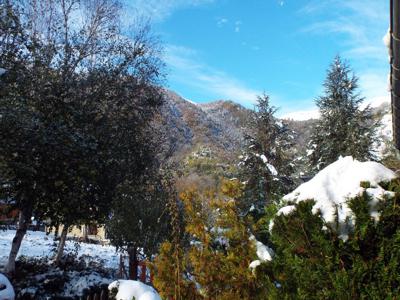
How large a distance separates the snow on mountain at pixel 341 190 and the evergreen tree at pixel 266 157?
16.1m

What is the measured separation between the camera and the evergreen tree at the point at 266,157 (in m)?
19.9

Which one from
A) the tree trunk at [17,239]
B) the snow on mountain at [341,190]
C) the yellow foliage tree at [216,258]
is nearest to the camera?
the snow on mountain at [341,190]

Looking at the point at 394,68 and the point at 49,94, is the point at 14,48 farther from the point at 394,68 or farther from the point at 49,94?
the point at 394,68

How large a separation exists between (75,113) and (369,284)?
11.1 meters

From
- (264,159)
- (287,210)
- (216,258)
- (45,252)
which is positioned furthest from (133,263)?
(287,210)

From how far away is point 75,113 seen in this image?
1209 centimetres

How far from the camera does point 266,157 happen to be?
20938mm

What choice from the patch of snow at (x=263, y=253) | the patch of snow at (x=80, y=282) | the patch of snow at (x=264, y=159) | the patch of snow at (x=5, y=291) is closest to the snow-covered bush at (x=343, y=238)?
the patch of snow at (x=263, y=253)

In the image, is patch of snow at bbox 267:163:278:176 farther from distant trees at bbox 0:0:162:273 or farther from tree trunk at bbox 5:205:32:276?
tree trunk at bbox 5:205:32:276

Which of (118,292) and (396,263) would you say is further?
(118,292)

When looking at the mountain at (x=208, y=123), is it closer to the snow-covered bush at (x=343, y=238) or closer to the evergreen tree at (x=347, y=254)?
the snow-covered bush at (x=343, y=238)

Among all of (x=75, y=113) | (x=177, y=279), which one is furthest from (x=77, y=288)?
(x=177, y=279)

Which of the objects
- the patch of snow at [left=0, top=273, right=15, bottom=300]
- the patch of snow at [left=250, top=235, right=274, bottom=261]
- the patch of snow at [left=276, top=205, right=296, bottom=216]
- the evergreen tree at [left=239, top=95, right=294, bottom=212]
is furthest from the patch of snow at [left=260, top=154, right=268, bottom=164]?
the patch of snow at [left=276, top=205, right=296, bottom=216]

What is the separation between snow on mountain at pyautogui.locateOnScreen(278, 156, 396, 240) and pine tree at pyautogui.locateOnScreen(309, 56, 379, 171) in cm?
1828
